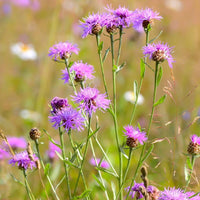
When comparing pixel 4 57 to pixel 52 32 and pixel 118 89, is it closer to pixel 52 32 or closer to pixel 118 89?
pixel 118 89

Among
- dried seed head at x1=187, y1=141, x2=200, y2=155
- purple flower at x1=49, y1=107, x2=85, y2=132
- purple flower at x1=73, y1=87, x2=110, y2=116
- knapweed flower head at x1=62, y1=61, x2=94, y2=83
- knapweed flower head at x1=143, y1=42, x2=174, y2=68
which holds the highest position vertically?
knapweed flower head at x1=143, y1=42, x2=174, y2=68

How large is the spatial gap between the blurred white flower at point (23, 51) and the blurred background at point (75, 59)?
0.01 m

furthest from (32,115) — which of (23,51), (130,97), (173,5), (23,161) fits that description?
(173,5)

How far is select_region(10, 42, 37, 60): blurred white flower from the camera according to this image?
3.57 metres

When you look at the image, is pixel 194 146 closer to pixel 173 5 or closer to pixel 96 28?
pixel 96 28

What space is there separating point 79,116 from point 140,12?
1.25ft

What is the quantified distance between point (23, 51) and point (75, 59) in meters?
1.05

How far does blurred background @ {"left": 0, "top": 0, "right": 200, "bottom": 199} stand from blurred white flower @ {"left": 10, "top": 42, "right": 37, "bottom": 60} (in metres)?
0.01

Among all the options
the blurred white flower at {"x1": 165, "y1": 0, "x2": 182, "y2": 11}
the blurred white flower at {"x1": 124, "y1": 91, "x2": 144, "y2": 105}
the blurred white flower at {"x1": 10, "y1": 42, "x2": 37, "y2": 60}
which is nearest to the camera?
the blurred white flower at {"x1": 124, "y1": 91, "x2": 144, "y2": 105}

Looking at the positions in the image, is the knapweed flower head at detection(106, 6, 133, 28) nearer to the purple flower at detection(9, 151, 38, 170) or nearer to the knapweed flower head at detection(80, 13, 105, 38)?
the knapweed flower head at detection(80, 13, 105, 38)

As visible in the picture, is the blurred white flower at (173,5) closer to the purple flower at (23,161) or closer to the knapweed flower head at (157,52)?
the knapweed flower head at (157,52)

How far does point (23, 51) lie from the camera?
368 centimetres

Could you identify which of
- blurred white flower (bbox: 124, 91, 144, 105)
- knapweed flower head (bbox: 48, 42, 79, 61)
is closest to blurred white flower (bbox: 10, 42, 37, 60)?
blurred white flower (bbox: 124, 91, 144, 105)

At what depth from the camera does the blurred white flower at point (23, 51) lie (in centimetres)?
357
